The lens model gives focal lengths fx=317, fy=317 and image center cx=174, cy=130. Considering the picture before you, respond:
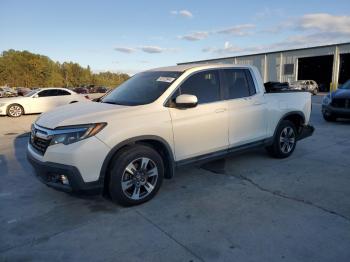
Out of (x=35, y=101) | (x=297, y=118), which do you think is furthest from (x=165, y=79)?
Answer: (x=35, y=101)

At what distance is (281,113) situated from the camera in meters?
5.84

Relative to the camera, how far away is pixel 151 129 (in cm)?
402

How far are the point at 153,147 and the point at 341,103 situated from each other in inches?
330

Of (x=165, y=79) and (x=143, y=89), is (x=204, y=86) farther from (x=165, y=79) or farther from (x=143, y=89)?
(x=143, y=89)

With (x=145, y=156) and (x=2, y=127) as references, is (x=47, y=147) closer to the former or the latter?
(x=145, y=156)

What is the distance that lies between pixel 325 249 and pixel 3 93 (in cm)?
4199

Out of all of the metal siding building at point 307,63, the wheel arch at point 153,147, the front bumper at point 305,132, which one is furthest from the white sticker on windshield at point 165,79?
the metal siding building at point 307,63

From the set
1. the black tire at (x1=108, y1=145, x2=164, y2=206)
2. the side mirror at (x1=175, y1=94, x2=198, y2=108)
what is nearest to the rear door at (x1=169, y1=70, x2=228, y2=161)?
the side mirror at (x1=175, y1=94, x2=198, y2=108)

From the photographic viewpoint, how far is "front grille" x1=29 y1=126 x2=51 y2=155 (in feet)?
12.4

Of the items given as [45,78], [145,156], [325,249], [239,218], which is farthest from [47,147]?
[45,78]

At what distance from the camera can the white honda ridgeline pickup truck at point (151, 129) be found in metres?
3.65

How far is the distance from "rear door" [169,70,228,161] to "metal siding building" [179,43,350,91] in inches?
1291

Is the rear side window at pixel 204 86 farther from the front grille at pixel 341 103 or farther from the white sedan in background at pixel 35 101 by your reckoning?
the white sedan in background at pixel 35 101

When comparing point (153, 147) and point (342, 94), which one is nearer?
point (153, 147)
